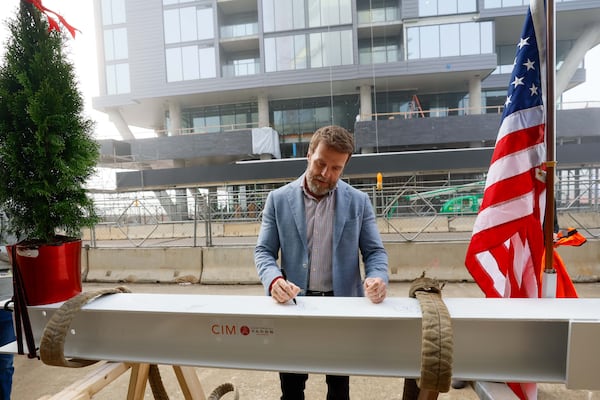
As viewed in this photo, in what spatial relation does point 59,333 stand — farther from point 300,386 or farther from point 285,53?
point 285,53

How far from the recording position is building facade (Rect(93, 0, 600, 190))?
2142 cm

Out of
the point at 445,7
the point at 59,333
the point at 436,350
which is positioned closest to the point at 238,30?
the point at 445,7

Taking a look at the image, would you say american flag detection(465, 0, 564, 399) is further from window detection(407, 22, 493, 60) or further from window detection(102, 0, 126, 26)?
window detection(102, 0, 126, 26)

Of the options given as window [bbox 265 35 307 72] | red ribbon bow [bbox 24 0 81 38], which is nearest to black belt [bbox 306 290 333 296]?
red ribbon bow [bbox 24 0 81 38]

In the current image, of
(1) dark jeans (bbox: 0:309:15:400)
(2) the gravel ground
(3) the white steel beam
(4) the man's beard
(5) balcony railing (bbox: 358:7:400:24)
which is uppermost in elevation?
(5) balcony railing (bbox: 358:7:400:24)

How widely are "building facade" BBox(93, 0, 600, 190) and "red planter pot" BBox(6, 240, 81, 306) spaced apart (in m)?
19.7

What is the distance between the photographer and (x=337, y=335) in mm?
1112

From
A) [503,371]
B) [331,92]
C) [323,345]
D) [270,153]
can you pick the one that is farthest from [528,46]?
[331,92]

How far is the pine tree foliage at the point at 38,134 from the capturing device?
1330 mm

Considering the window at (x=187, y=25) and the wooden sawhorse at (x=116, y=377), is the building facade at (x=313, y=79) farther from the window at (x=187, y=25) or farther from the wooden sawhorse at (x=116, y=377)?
the wooden sawhorse at (x=116, y=377)

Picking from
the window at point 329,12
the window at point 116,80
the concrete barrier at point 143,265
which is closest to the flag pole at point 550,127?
the concrete barrier at point 143,265

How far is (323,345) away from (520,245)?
129cm

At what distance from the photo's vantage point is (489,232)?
5.94 ft

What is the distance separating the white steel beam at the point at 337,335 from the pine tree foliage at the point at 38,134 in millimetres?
394
